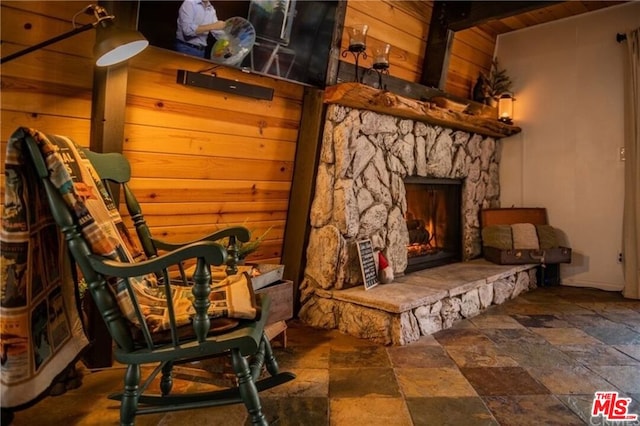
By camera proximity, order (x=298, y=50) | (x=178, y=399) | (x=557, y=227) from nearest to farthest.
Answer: (x=178, y=399)
(x=298, y=50)
(x=557, y=227)

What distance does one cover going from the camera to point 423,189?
11.4 ft

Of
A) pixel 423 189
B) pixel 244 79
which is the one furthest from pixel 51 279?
pixel 423 189

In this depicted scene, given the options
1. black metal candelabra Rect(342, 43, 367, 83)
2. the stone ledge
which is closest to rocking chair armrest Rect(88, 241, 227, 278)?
the stone ledge

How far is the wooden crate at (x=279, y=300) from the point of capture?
2.04 meters

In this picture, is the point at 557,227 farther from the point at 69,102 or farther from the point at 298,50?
the point at 69,102

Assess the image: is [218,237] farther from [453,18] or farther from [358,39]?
[453,18]

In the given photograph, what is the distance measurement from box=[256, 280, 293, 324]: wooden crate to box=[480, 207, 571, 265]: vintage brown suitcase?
6.94 feet

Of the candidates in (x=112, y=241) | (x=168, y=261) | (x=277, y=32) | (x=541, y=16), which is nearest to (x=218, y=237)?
(x=112, y=241)

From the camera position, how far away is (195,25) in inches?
71.7

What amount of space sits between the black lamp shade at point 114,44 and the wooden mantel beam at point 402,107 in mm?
1191

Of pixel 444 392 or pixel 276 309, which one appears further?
pixel 276 309

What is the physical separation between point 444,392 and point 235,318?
3.32 ft

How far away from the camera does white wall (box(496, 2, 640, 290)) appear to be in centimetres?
352

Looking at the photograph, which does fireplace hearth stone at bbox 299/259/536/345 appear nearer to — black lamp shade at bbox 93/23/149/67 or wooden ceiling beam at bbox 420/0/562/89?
wooden ceiling beam at bbox 420/0/562/89
